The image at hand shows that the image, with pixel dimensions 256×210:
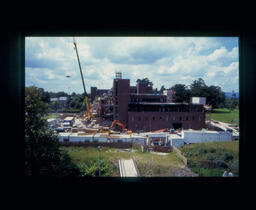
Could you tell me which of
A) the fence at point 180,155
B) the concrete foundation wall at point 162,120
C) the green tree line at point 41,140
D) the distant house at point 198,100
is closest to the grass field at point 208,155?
the fence at point 180,155

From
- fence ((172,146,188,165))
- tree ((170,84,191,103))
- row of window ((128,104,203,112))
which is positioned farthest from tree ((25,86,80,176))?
row of window ((128,104,203,112))

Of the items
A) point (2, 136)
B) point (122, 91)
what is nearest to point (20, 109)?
point (2, 136)

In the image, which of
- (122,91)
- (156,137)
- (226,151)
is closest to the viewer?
(226,151)

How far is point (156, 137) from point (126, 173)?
2790mm

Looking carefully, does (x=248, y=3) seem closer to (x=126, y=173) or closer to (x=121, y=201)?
(x=121, y=201)

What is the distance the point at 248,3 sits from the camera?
1.62 meters

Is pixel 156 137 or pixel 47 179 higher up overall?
pixel 47 179

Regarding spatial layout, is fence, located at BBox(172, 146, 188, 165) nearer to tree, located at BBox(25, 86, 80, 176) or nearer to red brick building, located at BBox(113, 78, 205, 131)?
red brick building, located at BBox(113, 78, 205, 131)

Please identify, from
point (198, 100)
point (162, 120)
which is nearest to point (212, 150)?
point (198, 100)

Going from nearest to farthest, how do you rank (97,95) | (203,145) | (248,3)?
(248,3), (203,145), (97,95)

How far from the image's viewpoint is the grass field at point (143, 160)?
3767 millimetres

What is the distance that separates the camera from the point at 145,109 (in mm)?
8289

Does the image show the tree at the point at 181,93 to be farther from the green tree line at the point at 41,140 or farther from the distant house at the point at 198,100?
the green tree line at the point at 41,140

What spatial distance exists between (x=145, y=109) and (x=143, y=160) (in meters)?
3.93
